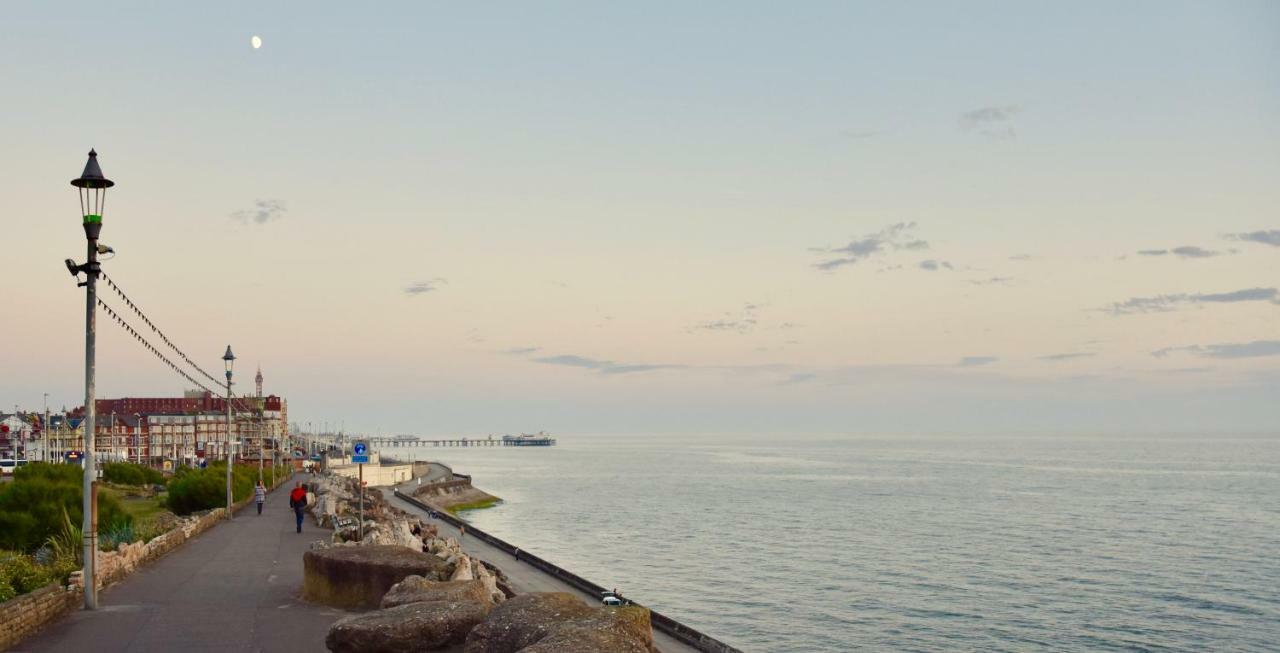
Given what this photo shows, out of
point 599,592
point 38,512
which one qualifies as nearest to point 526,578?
point 599,592

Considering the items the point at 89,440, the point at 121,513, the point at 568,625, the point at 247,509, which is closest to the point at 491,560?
the point at 247,509

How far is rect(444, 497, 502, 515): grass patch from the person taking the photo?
338 ft

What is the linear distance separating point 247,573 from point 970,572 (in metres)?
43.9

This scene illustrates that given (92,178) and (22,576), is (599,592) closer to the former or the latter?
(22,576)

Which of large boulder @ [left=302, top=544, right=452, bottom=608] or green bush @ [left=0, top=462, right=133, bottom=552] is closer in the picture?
large boulder @ [left=302, top=544, right=452, bottom=608]

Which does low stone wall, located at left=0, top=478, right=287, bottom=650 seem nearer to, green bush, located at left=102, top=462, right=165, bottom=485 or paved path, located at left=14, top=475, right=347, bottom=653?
paved path, located at left=14, top=475, right=347, bottom=653

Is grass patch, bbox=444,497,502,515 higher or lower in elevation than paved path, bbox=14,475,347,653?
lower

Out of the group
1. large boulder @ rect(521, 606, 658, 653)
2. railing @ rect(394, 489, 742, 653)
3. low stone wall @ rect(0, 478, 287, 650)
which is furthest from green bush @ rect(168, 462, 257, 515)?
large boulder @ rect(521, 606, 658, 653)

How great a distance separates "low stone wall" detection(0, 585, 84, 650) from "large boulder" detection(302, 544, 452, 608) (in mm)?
4283

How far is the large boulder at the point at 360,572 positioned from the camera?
1862 centimetres

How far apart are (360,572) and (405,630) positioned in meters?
5.52

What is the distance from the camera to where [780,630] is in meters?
41.2

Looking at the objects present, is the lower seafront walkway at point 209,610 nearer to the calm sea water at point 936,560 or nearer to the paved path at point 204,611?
the paved path at point 204,611

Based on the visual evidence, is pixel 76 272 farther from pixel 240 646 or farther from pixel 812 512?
pixel 812 512
